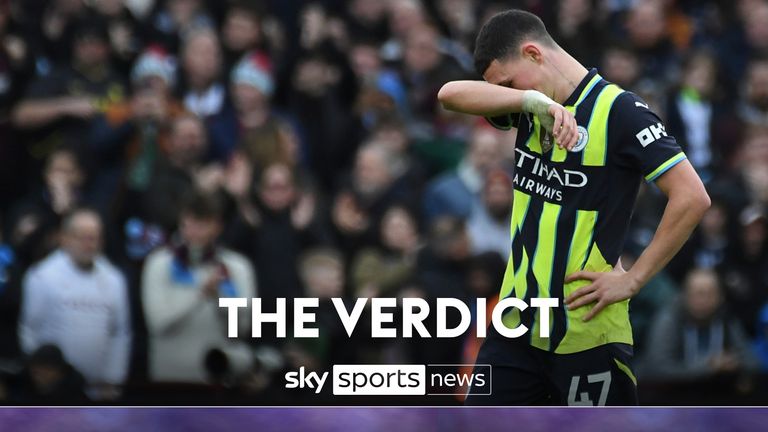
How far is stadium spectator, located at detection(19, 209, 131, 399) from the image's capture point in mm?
8430

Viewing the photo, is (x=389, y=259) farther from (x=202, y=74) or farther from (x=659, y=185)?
(x=659, y=185)

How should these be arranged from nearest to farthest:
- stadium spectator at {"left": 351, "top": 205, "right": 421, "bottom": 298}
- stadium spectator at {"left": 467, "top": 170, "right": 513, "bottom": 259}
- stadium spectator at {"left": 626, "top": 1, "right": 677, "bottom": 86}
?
1. stadium spectator at {"left": 351, "top": 205, "right": 421, "bottom": 298}
2. stadium spectator at {"left": 467, "top": 170, "right": 513, "bottom": 259}
3. stadium spectator at {"left": 626, "top": 1, "right": 677, "bottom": 86}

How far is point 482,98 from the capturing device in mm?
5129

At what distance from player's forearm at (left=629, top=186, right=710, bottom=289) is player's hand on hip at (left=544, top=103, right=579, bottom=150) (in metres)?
0.40

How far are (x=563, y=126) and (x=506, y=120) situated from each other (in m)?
0.46

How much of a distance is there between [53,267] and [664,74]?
5.35 metres

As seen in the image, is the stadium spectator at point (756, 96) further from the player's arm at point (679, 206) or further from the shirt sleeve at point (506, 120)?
the player's arm at point (679, 206)

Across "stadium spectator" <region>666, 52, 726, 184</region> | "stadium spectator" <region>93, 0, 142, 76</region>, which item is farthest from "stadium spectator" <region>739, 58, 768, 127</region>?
"stadium spectator" <region>93, 0, 142, 76</region>

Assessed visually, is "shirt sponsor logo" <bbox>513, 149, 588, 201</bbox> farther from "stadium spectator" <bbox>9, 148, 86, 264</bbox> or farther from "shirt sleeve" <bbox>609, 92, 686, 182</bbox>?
"stadium spectator" <bbox>9, 148, 86, 264</bbox>

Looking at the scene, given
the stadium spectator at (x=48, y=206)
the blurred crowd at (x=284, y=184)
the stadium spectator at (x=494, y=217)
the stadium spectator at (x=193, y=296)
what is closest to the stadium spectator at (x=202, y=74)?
the blurred crowd at (x=284, y=184)

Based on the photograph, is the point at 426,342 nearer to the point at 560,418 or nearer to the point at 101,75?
the point at 560,418

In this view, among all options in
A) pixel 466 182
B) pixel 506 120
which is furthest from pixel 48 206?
pixel 506 120

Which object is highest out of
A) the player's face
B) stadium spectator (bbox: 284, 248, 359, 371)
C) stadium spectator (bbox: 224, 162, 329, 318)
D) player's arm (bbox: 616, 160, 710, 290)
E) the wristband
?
the player's face

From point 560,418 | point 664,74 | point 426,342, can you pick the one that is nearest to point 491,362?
point 560,418
